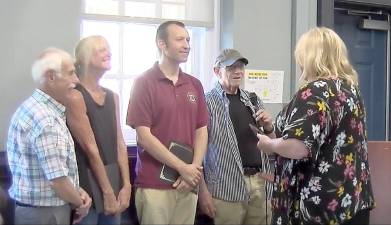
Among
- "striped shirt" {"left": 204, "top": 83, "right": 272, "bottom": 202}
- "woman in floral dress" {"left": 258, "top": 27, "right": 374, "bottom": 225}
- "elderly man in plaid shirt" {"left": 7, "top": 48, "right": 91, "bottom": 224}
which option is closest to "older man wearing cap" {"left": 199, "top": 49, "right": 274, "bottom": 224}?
"striped shirt" {"left": 204, "top": 83, "right": 272, "bottom": 202}

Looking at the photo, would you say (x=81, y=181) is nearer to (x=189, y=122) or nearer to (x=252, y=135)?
(x=189, y=122)

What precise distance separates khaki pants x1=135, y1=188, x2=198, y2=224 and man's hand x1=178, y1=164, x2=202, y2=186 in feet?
0.27

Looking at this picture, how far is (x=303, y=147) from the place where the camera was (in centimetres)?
187

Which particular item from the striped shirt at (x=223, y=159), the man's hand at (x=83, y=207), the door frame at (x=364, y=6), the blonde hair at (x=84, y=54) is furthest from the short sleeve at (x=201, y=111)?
the door frame at (x=364, y=6)

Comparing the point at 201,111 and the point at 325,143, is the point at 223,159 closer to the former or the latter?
the point at 201,111

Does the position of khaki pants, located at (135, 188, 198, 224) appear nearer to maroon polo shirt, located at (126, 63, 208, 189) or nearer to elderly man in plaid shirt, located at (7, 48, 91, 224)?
maroon polo shirt, located at (126, 63, 208, 189)

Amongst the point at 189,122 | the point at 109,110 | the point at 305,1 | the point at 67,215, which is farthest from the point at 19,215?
the point at 305,1

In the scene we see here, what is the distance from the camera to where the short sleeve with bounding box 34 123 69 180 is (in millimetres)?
1780

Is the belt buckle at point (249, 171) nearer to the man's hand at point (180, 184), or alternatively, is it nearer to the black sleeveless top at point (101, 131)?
the man's hand at point (180, 184)

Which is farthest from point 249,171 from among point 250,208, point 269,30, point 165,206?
point 269,30

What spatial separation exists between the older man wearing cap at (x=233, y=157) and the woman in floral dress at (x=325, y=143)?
1.72 ft

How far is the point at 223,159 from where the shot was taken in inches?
98.3

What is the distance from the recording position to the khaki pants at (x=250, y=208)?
2.51 meters

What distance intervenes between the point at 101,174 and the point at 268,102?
4.65 feet
